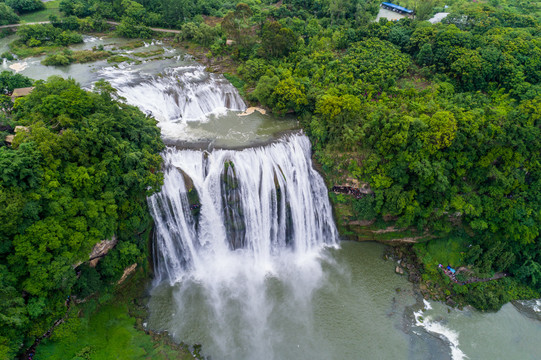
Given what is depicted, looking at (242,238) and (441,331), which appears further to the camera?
(242,238)

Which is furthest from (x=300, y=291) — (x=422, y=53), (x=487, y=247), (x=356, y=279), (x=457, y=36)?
(x=457, y=36)

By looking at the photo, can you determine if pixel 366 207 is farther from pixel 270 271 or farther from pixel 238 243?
pixel 238 243

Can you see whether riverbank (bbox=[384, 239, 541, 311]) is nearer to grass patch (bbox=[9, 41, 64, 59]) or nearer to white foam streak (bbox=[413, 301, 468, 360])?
white foam streak (bbox=[413, 301, 468, 360])

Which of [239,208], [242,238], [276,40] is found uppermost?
[276,40]

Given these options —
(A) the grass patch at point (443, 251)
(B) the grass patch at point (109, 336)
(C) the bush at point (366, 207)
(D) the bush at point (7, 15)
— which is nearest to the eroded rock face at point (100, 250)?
(B) the grass patch at point (109, 336)

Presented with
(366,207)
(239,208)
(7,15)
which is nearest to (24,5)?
(7,15)

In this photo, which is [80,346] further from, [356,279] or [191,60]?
[191,60]
